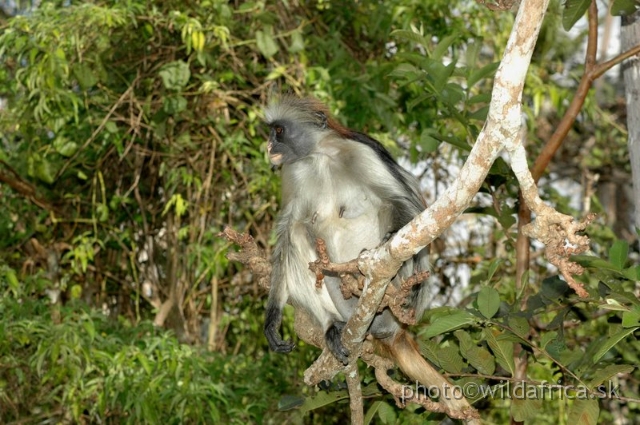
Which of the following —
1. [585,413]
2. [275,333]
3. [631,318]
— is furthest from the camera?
[275,333]

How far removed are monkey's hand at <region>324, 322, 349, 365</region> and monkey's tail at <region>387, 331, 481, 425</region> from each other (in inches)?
7.4

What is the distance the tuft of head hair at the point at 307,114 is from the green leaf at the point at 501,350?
1.17 meters

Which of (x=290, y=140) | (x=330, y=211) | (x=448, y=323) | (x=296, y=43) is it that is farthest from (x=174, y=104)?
(x=448, y=323)

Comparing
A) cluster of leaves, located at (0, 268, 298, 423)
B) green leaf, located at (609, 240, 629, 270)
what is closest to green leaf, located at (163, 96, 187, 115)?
cluster of leaves, located at (0, 268, 298, 423)

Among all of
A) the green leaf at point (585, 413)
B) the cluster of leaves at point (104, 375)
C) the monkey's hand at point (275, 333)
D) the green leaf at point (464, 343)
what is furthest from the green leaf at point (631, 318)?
the cluster of leaves at point (104, 375)

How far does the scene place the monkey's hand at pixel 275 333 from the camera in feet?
10.5

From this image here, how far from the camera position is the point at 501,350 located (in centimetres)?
268

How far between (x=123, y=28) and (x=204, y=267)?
141 cm

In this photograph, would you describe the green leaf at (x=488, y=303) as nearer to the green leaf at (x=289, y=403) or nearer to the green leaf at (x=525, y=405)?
the green leaf at (x=525, y=405)

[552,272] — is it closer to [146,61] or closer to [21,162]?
[146,61]

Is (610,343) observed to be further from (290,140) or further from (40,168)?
(40,168)

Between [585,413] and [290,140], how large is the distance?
166 centimetres

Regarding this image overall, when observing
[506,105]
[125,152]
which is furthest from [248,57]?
[506,105]

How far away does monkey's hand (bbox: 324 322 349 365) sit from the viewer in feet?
9.30
